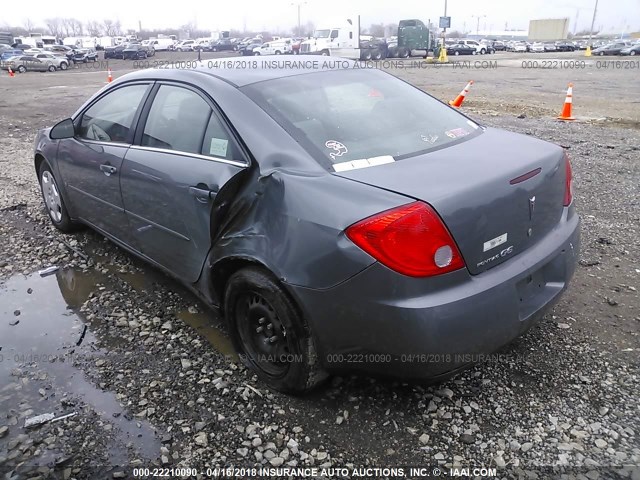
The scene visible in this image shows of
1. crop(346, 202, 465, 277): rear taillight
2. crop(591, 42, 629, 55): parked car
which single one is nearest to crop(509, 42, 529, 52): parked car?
crop(591, 42, 629, 55): parked car

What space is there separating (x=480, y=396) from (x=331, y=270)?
113 centimetres

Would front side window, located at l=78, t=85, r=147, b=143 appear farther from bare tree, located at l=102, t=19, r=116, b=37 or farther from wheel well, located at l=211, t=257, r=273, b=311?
bare tree, located at l=102, t=19, r=116, b=37

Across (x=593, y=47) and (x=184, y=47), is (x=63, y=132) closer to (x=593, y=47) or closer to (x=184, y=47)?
(x=593, y=47)

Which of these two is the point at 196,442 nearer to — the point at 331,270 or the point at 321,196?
the point at 331,270

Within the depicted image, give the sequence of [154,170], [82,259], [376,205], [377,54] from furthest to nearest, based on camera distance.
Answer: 1. [377,54]
2. [82,259]
3. [154,170]
4. [376,205]

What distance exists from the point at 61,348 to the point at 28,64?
41244 mm

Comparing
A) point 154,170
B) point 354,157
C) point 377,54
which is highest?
point 354,157

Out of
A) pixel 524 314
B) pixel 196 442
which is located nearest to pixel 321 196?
pixel 524 314

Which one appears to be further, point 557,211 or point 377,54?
point 377,54

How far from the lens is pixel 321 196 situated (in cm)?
237

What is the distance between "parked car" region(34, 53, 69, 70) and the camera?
124ft

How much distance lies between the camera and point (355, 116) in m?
3.00

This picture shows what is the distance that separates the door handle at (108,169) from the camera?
3758 mm

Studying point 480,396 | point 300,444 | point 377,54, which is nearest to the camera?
point 300,444
